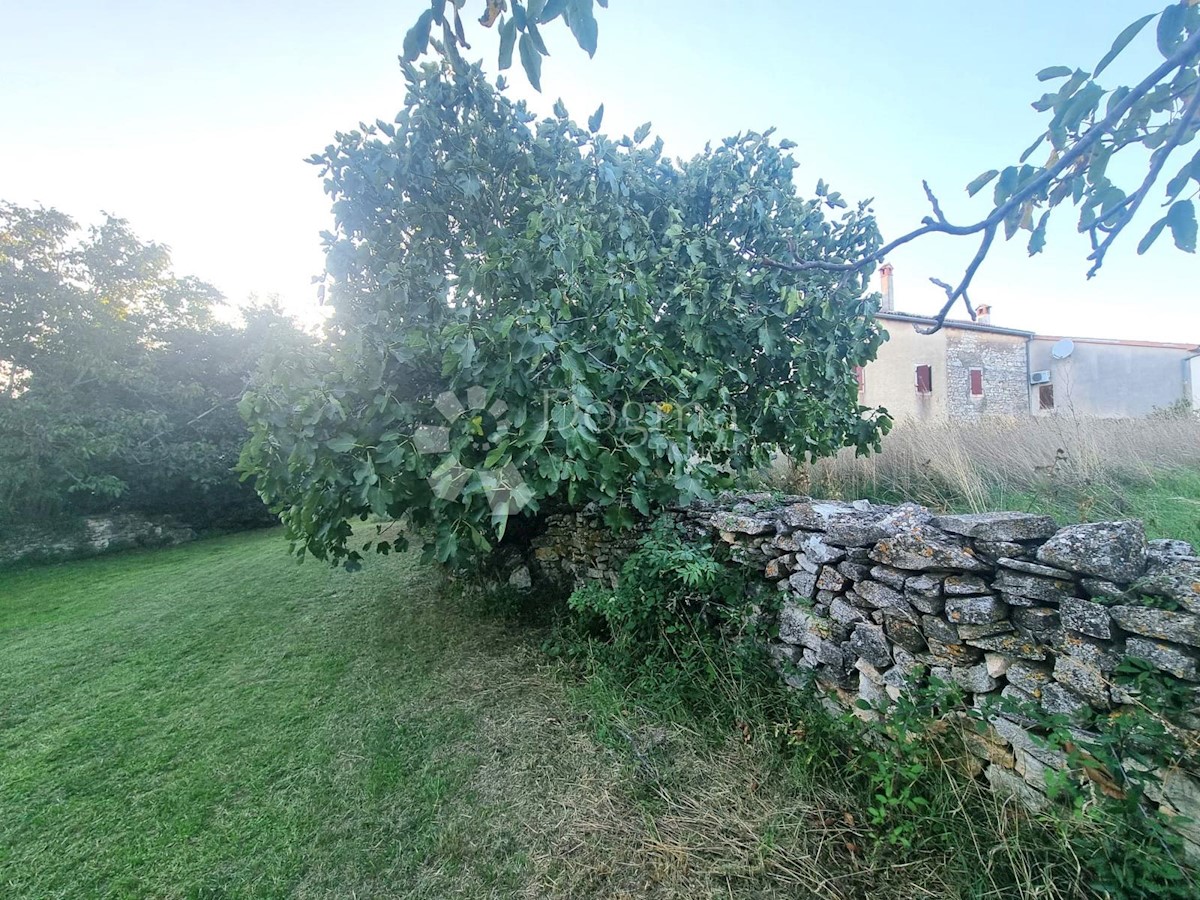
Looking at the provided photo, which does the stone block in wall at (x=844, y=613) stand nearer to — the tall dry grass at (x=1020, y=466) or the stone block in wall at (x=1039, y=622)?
the stone block in wall at (x=1039, y=622)

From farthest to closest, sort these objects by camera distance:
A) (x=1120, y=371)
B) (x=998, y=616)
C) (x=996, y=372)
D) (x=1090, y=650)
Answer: (x=996, y=372) < (x=1120, y=371) < (x=998, y=616) < (x=1090, y=650)

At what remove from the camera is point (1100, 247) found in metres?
1.02

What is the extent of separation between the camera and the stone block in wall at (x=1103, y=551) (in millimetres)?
1347

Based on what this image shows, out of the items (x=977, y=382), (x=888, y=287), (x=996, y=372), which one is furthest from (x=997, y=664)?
(x=996, y=372)

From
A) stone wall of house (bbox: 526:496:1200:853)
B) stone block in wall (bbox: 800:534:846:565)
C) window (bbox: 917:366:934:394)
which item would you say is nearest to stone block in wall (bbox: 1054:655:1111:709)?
stone wall of house (bbox: 526:496:1200:853)

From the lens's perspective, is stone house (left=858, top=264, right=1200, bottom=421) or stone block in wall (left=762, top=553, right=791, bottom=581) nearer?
stone block in wall (left=762, top=553, right=791, bottom=581)

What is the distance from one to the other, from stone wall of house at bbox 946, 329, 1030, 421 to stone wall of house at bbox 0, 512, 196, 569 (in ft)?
63.7

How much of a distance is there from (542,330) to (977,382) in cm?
1550

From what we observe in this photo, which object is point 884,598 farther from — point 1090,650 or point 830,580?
point 1090,650

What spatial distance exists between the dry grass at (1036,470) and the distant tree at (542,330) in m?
0.50

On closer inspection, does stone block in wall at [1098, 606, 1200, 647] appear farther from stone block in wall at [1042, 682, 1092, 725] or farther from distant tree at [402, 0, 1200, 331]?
distant tree at [402, 0, 1200, 331]

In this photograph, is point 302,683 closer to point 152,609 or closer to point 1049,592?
point 152,609

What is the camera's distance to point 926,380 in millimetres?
12430

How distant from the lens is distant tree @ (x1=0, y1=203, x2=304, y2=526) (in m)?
8.10
